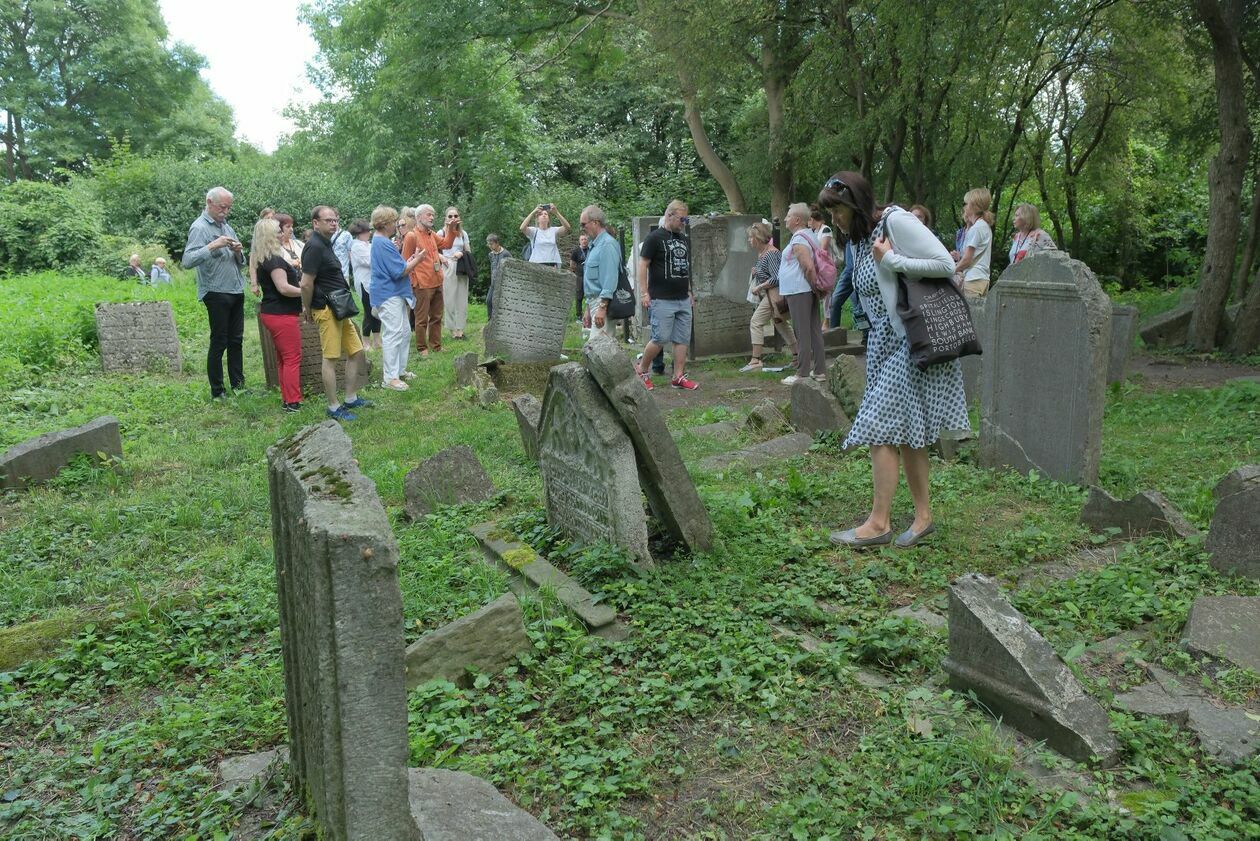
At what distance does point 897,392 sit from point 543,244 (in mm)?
9658

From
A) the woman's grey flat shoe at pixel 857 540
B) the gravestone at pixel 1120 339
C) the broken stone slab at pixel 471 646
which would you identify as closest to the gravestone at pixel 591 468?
the broken stone slab at pixel 471 646

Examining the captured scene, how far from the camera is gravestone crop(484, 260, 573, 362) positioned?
11453 millimetres

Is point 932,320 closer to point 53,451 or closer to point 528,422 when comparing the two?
point 528,422

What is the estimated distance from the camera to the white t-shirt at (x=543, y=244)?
14016 mm

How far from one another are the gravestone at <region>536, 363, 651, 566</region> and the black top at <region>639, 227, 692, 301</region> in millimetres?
4963

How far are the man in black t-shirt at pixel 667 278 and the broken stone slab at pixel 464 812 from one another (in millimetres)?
7534

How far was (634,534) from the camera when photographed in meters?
4.89

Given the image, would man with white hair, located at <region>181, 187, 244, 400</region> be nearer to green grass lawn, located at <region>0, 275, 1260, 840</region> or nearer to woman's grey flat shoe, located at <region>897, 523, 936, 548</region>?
green grass lawn, located at <region>0, 275, 1260, 840</region>

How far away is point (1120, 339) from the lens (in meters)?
9.59

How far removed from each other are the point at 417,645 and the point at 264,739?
650 millimetres

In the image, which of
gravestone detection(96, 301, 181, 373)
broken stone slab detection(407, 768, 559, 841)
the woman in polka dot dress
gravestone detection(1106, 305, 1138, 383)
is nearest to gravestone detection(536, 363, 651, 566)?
the woman in polka dot dress

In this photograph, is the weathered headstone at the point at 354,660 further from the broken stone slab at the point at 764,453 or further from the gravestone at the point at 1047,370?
the gravestone at the point at 1047,370

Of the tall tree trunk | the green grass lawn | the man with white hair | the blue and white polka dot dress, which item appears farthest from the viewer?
the tall tree trunk

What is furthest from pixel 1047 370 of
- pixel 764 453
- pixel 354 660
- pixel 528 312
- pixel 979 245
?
pixel 528 312
